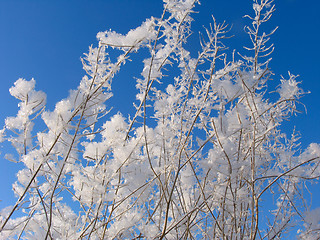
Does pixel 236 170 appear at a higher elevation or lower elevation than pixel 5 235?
higher

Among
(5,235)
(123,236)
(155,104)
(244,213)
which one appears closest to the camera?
(5,235)

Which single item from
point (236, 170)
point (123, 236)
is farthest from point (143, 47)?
point (123, 236)

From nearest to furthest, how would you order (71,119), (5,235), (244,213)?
1. (71,119)
2. (5,235)
3. (244,213)

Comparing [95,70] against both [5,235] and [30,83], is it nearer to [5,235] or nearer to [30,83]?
[30,83]

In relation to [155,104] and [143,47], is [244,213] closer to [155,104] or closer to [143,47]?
[155,104]

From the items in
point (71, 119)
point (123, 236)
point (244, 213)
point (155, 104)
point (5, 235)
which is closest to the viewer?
point (71, 119)

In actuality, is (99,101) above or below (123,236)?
above

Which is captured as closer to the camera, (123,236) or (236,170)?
(236,170)

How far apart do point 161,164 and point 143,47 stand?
0.62 m

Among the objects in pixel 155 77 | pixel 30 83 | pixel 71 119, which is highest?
pixel 155 77

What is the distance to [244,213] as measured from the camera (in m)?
1.30

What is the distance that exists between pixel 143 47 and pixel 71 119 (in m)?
0.36

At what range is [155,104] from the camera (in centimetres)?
142

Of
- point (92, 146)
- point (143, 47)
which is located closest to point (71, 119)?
point (92, 146)
